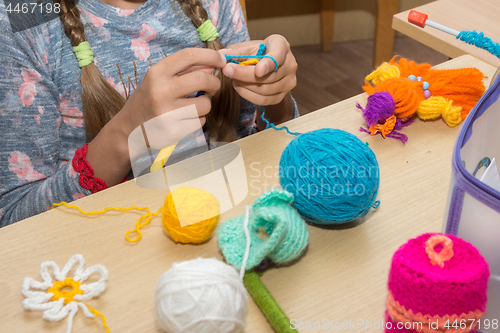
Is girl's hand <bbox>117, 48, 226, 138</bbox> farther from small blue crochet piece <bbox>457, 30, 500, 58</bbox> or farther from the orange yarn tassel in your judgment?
small blue crochet piece <bbox>457, 30, 500, 58</bbox>

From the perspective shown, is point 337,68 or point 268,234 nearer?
point 268,234

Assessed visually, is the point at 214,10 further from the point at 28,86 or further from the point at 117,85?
the point at 28,86

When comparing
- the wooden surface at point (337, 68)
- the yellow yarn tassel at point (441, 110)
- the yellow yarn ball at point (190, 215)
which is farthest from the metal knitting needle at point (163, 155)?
the wooden surface at point (337, 68)

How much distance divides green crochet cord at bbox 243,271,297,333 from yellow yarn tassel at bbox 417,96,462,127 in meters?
0.45

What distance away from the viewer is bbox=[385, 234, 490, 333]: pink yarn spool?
0.32 m

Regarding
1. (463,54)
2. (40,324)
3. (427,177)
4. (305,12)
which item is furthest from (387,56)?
(40,324)

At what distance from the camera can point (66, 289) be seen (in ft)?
1.67

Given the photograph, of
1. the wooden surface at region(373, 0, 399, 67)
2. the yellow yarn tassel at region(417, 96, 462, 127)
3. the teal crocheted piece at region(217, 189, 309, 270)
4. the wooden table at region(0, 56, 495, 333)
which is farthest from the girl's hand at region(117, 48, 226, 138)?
the wooden surface at region(373, 0, 399, 67)

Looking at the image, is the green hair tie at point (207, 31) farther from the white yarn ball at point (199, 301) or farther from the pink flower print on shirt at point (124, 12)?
the white yarn ball at point (199, 301)

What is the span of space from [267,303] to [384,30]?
1834mm

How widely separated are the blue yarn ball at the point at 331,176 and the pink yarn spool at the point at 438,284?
0.16 m

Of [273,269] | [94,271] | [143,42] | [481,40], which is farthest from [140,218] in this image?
[481,40]

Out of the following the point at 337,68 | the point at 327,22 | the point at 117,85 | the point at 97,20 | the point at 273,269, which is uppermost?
the point at 97,20

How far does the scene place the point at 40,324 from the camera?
1.54ft
